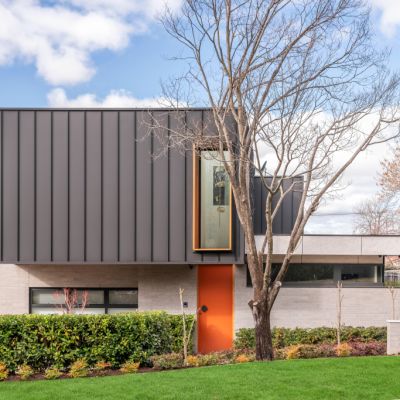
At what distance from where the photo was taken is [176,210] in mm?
14977

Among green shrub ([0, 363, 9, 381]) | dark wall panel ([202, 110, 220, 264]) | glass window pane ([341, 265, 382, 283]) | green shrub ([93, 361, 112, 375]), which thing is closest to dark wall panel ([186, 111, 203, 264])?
dark wall panel ([202, 110, 220, 264])

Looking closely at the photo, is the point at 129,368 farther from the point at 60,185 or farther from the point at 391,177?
the point at 391,177

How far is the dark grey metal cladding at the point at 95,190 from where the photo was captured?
1502 cm

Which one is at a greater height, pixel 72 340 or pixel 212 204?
pixel 212 204

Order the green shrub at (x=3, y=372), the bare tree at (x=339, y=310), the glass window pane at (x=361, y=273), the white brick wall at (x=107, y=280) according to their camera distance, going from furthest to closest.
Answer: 1. the glass window pane at (x=361, y=273)
2. the white brick wall at (x=107, y=280)
3. the bare tree at (x=339, y=310)
4. the green shrub at (x=3, y=372)

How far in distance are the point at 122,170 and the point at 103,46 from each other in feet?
11.8

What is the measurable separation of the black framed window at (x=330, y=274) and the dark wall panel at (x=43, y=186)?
284 inches

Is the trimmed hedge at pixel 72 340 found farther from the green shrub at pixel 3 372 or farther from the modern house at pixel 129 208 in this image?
the modern house at pixel 129 208

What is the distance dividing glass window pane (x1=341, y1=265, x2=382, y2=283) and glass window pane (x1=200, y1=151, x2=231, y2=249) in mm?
4198

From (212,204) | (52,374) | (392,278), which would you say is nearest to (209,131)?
(212,204)

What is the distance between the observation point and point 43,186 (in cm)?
1527

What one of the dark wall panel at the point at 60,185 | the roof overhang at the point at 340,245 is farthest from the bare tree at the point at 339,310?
the dark wall panel at the point at 60,185

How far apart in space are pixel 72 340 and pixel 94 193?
4188 millimetres

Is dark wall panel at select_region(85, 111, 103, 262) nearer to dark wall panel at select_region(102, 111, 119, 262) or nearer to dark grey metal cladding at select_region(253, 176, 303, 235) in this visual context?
dark wall panel at select_region(102, 111, 119, 262)
